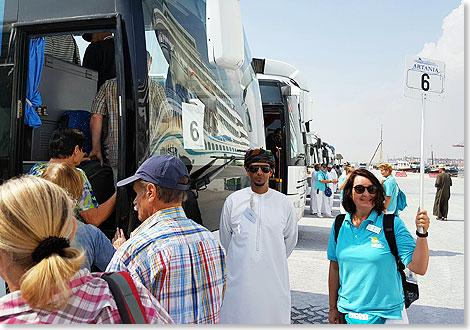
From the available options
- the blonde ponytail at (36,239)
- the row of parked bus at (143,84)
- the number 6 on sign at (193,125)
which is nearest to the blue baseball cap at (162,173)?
the row of parked bus at (143,84)

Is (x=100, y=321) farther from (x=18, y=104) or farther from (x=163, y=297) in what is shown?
(x=18, y=104)

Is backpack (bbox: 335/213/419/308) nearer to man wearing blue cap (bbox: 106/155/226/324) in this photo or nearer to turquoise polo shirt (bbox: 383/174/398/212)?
man wearing blue cap (bbox: 106/155/226/324)

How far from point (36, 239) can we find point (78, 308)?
0.73 ft

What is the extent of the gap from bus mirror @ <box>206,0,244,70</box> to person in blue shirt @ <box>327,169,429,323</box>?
48.4 inches

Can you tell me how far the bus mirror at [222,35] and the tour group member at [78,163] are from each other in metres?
1.18

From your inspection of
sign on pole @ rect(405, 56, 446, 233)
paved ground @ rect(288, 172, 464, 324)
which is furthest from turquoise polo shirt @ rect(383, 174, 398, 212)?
sign on pole @ rect(405, 56, 446, 233)

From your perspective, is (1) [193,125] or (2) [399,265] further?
(1) [193,125]

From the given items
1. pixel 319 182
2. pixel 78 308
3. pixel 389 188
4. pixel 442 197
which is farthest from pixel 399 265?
pixel 442 197

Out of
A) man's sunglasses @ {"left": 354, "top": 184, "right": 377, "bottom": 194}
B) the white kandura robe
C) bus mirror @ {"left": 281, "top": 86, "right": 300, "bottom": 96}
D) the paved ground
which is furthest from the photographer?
bus mirror @ {"left": 281, "top": 86, "right": 300, "bottom": 96}

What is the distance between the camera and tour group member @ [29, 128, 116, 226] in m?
3.07

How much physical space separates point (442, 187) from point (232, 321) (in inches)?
540

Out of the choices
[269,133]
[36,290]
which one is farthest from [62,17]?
[269,133]

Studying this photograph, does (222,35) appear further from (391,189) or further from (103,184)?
(391,189)

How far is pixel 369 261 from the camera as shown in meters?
2.95
